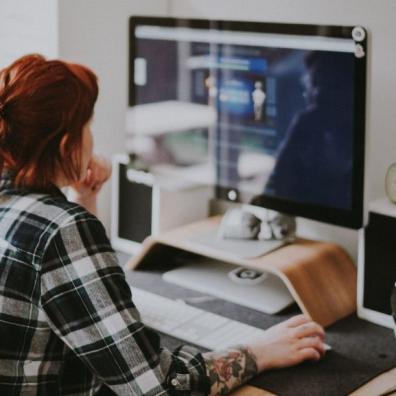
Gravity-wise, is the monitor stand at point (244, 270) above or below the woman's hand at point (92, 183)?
below

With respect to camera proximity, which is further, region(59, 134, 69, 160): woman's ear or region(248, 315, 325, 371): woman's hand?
region(248, 315, 325, 371): woman's hand

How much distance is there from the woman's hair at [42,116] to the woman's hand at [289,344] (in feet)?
1.63

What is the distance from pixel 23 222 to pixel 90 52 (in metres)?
1.10

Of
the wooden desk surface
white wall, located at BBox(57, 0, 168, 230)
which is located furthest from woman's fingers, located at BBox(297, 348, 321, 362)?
white wall, located at BBox(57, 0, 168, 230)

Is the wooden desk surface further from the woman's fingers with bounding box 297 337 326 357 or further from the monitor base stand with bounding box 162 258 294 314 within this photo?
the monitor base stand with bounding box 162 258 294 314

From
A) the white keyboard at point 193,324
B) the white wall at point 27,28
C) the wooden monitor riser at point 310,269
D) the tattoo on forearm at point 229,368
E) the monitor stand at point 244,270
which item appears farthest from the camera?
the white wall at point 27,28

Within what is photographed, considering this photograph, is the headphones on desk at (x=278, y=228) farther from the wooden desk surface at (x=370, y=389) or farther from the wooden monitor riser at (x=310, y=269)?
the wooden desk surface at (x=370, y=389)

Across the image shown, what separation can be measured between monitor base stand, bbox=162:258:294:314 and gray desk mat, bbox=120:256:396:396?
2cm

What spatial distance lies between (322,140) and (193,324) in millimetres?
468

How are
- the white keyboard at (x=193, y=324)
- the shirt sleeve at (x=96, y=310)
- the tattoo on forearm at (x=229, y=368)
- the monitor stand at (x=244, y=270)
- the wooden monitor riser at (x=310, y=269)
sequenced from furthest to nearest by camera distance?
1. the monitor stand at (x=244, y=270)
2. the wooden monitor riser at (x=310, y=269)
3. the white keyboard at (x=193, y=324)
4. the tattoo on forearm at (x=229, y=368)
5. the shirt sleeve at (x=96, y=310)

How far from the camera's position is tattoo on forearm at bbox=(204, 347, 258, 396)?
146cm

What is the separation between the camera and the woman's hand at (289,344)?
1.56 metres

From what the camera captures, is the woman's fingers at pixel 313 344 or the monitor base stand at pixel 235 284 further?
the monitor base stand at pixel 235 284

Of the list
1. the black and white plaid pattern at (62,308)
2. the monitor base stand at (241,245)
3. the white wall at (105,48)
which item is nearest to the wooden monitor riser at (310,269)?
the monitor base stand at (241,245)
